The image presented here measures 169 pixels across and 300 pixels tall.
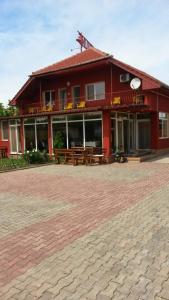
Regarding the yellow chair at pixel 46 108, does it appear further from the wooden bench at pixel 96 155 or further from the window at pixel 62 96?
the wooden bench at pixel 96 155

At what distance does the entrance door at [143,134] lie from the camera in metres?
19.7

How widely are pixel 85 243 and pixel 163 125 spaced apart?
17.0m

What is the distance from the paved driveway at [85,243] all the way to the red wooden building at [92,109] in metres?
8.51

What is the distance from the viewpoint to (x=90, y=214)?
20.6 feet

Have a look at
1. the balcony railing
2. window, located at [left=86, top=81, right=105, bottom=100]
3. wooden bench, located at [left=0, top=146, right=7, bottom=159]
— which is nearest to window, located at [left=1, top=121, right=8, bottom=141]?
wooden bench, located at [left=0, top=146, right=7, bottom=159]

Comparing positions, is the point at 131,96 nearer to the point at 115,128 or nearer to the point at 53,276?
the point at 115,128

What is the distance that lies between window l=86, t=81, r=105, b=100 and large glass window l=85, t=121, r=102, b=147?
3.00m

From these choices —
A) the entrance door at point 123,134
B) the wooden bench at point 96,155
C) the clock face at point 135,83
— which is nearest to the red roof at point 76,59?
the clock face at point 135,83

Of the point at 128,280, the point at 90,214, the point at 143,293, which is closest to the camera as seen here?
the point at 143,293

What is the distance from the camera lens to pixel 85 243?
4707mm

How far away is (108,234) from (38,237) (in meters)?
1.23

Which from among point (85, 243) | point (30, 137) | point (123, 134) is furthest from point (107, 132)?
point (85, 243)

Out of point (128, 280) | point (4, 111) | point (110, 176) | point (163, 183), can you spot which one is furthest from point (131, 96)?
point (4, 111)

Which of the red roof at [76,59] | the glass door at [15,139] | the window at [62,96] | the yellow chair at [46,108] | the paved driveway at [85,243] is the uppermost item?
the red roof at [76,59]
